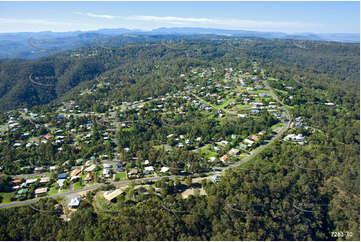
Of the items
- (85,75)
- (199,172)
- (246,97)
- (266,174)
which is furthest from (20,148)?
(85,75)

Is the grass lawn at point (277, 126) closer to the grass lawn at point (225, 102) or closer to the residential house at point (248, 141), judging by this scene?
the residential house at point (248, 141)

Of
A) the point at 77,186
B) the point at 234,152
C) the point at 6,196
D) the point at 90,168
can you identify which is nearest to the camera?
the point at 6,196

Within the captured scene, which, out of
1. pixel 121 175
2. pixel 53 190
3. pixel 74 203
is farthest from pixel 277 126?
pixel 53 190

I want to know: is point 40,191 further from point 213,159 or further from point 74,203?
point 213,159

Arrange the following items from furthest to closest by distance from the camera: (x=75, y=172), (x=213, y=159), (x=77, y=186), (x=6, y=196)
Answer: (x=213, y=159)
(x=75, y=172)
(x=77, y=186)
(x=6, y=196)

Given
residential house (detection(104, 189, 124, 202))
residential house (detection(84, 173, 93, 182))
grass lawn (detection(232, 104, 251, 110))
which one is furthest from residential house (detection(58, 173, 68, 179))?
grass lawn (detection(232, 104, 251, 110))

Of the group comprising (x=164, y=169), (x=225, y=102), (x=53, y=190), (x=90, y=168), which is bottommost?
(x=53, y=190)

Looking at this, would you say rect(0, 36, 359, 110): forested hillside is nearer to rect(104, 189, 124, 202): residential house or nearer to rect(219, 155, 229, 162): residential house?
rect(219, 155, 229, 162): residential house

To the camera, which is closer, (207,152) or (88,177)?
(88,177)

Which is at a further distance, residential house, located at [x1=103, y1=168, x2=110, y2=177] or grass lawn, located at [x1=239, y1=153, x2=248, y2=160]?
grass lawn, located at [x1=239, y1=153, x2=248, y2=160]

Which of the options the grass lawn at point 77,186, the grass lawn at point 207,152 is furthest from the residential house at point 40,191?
the grass lawn at point 207,152

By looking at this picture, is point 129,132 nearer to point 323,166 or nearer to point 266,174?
point 266,174

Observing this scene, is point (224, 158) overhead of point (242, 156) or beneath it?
beneath
